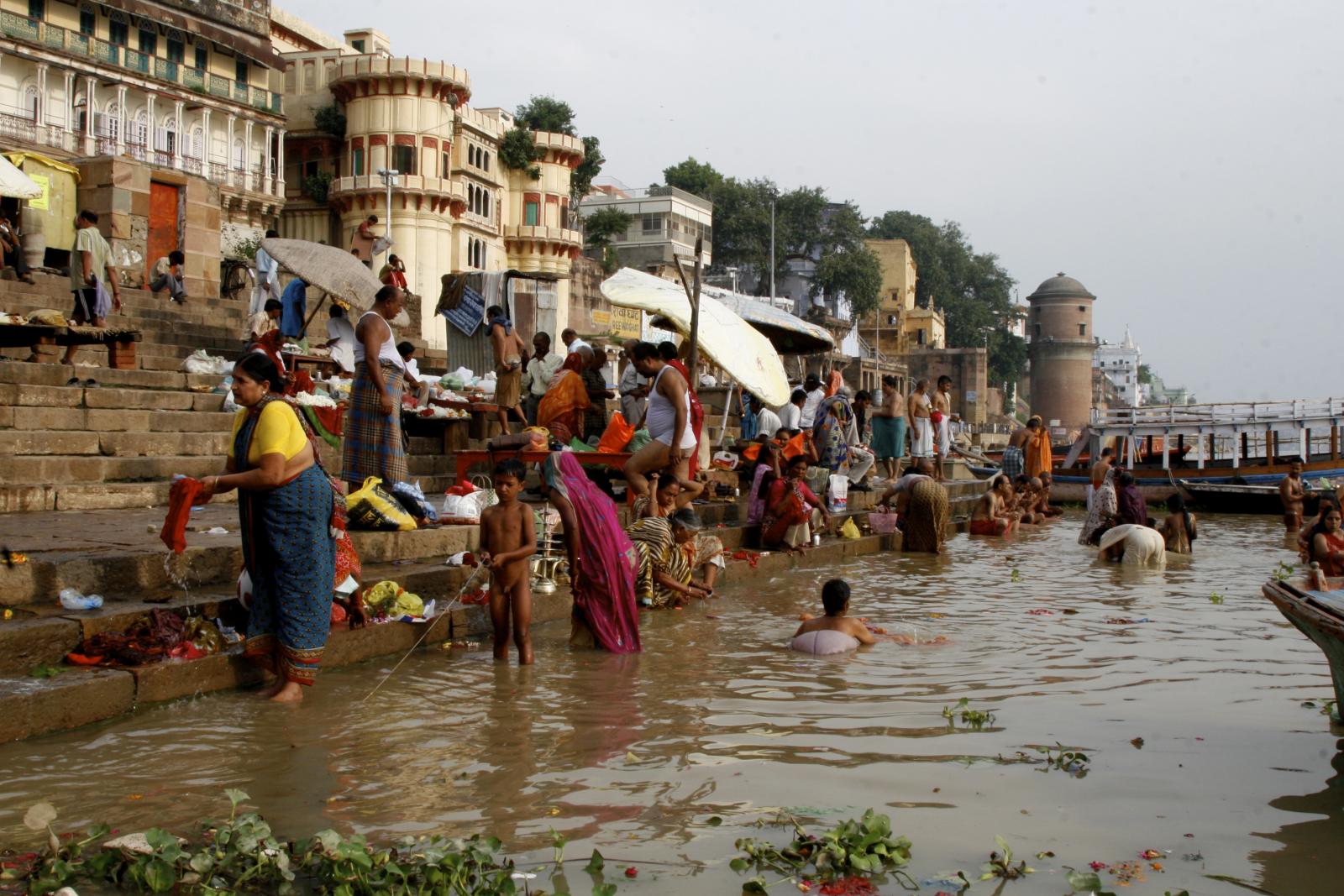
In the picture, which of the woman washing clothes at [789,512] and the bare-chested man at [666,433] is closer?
the bare-chested man at [666,433]

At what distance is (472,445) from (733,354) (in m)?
2.88

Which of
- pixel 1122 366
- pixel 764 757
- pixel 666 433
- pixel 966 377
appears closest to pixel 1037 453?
pixel 666 433

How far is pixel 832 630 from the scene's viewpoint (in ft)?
23.1

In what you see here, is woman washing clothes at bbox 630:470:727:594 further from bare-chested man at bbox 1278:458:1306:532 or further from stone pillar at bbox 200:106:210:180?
stone pillar at bbox 200:106:210:180

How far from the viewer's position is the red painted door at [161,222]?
1686cm

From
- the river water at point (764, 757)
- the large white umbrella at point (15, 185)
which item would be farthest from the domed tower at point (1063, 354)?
the river water at point (764, 757)

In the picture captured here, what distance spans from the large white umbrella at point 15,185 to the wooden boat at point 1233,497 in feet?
68.1

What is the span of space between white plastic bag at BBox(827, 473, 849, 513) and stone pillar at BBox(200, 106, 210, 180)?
29747mm

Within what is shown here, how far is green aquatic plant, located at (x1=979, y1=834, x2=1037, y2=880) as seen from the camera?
11.3 ft

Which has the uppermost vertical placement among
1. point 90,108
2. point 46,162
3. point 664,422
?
point 90,108

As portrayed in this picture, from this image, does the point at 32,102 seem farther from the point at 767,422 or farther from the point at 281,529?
the point at 281,529

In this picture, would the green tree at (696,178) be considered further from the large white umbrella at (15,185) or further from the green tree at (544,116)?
the large white umbrella at (15,185)

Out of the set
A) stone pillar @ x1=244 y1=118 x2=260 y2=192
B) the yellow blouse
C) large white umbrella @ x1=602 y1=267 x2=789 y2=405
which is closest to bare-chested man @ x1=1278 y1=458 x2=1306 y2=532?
large white umbrella @ x1=602 y1=267 x2=789 y2=405

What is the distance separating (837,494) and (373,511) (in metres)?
7.09
